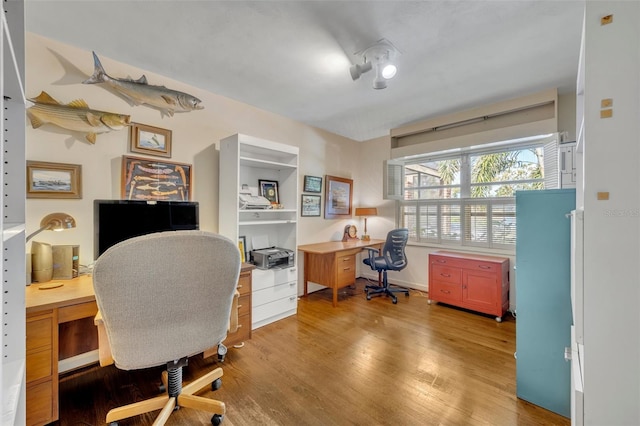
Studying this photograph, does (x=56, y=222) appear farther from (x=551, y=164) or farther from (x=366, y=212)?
(x=551, y=164)

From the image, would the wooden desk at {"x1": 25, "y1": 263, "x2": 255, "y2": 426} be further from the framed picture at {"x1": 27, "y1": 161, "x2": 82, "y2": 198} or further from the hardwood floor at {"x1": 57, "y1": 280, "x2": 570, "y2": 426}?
the framed picture at {"x1": 27, "y1": 161, "x2": 82, "y2": 198}

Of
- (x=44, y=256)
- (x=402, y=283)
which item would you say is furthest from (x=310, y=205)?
(x=44, y=256)

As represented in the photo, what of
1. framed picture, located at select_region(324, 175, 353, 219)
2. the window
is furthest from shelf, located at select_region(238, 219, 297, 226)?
the window

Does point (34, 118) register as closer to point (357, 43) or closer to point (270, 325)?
point (357, 43)

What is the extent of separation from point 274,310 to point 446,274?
2.17 m

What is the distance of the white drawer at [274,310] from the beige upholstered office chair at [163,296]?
4.15 ft

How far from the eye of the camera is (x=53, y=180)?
1.93 metres

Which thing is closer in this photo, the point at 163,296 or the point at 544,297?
the point at 163,296

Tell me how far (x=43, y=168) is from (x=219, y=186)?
1321mm

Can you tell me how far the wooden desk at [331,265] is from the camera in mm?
3402

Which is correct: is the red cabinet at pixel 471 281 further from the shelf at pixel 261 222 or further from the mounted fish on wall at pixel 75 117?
the mounted fish on wall at pixel 75 117

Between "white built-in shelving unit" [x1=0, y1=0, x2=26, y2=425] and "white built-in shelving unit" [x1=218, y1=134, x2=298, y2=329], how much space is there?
1684 millimetres

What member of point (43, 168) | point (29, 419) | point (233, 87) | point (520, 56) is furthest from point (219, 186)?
point (520, 56)

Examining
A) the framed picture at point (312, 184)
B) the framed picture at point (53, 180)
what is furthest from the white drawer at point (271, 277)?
the framed picture at point (53, 180)
